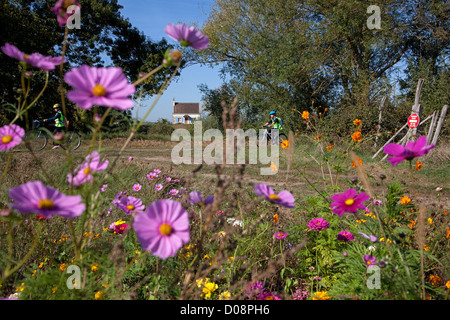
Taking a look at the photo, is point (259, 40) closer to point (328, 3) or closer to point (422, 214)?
point (328, 3)

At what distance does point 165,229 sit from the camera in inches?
26.1

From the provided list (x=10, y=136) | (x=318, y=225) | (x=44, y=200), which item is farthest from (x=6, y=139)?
(x=318, y=225)

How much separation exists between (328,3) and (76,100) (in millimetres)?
11833

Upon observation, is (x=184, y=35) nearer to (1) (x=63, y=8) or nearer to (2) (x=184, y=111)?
(1) (x=63, y=8)

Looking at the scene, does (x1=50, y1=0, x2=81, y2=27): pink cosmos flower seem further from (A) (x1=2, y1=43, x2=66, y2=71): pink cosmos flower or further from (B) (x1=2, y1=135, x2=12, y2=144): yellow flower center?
(B) (x1=2, y1=135, x2=12, y2=144): yellow flower center

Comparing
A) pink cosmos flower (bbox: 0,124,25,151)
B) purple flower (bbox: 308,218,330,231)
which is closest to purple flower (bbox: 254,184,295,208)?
pink cosmos flower (bbox: 0,124,25,151)

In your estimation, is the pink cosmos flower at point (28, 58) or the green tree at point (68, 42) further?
the green tree at point (68, 42)

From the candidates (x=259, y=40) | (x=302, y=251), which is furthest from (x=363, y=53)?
(x=302, y=251)

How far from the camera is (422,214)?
81 centimetres

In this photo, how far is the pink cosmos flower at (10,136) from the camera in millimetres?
860

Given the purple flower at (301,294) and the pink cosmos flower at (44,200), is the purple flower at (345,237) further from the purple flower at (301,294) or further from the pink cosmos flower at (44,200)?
the pink cosmos flower at (44,200)

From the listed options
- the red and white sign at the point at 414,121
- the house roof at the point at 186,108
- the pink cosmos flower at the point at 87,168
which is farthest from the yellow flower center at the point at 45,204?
the house roof at the point at 186,108

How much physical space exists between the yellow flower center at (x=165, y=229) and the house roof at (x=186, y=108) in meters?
53.3

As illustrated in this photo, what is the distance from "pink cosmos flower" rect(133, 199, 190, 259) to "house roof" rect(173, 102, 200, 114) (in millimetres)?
53286
